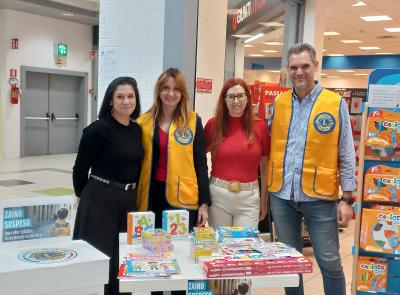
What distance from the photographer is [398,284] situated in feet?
9.55

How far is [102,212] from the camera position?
2.58 metres

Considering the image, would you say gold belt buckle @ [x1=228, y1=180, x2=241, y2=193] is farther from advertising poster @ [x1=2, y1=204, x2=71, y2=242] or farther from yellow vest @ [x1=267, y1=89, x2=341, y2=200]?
advertising poster @ [x1=2, y1=204, x2=71, y2=242]

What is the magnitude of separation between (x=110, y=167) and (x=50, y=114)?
375 inches

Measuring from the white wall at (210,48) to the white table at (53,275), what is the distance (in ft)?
10.3

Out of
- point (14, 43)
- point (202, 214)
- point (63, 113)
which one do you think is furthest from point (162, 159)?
point (63, 113)

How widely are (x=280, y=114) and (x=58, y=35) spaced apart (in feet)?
32.9

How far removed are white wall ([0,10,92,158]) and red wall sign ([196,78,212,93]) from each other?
7.22m

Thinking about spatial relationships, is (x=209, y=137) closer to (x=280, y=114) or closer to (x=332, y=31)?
(x=280, y=114)

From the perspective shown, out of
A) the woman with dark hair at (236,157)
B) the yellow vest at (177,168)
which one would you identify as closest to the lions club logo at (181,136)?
the yellow vest at (177,168)

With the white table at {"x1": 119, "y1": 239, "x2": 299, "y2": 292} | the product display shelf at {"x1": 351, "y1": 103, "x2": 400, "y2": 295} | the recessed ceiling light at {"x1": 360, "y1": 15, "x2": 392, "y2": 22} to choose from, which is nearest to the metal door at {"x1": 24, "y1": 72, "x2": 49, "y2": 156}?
the recessed ceiling light at {"x1": 360, "y1": 15, "x2": 392, "y2": 22}

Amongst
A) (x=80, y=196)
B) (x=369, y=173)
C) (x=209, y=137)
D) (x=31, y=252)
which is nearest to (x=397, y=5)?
(x=369, y=173)

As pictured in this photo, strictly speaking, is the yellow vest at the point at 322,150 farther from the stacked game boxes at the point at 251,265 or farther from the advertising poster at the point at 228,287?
the advertising poster at the point at 228,287

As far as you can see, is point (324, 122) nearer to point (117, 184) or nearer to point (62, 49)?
point (117, 184)

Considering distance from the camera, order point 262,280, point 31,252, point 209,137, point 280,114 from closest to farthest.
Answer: point 31,252, point 262,280, point 280,114, point 209,137
